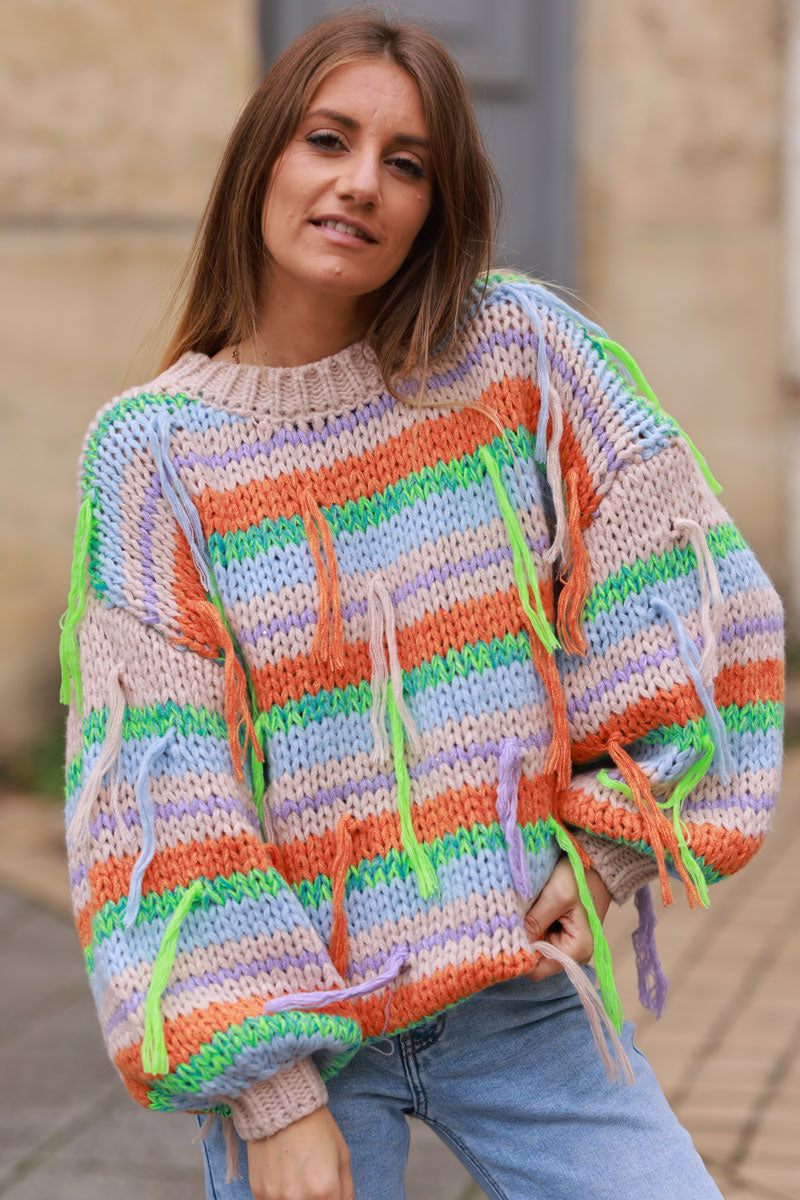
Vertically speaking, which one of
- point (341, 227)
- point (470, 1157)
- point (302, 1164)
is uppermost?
point (341, 227)

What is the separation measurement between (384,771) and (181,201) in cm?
393

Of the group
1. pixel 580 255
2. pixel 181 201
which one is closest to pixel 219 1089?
pixel 181 201

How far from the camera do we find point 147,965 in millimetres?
1616

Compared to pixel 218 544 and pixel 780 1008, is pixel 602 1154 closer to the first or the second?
pixel 218 544

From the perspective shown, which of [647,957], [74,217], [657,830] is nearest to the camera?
[657,830]

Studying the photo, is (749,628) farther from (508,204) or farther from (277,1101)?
(508,204)

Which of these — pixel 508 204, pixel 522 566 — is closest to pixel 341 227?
pixel 522 566

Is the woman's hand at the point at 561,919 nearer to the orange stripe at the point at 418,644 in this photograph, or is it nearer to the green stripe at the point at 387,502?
the orange stripe at the point at 418,644

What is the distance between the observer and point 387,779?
5.72ft

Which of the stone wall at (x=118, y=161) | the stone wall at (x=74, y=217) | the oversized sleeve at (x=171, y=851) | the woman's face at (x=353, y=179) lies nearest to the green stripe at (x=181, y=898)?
the oversized sleeve at (x=171, y=851)

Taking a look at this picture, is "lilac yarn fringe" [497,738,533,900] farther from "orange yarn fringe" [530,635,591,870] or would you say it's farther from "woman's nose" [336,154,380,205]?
"woman's nose" [336,154,380,205]

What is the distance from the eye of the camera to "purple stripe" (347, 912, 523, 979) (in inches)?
65.7

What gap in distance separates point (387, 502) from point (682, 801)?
19.4 inches

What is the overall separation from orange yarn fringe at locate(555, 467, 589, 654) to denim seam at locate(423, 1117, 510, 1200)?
599 mm
